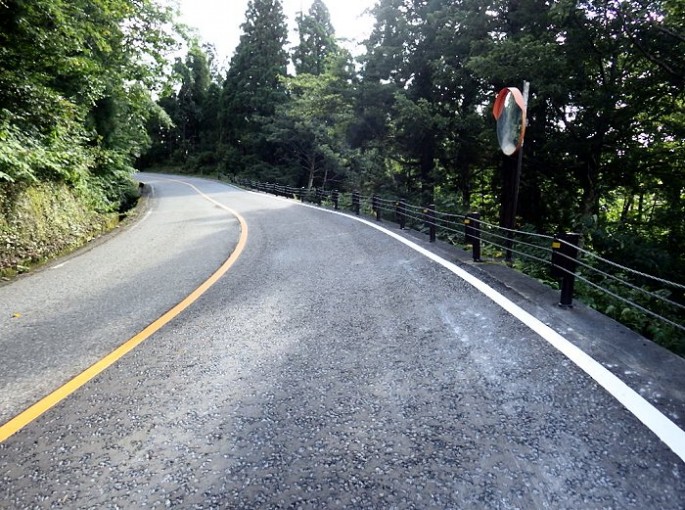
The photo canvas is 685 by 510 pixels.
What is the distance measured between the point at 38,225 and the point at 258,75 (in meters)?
40.4

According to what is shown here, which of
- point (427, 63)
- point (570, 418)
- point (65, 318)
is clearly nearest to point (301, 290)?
point (65, 318)

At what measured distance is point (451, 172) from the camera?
19250 millimetres

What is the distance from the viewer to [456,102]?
666 inches

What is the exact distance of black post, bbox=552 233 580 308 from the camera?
448cm

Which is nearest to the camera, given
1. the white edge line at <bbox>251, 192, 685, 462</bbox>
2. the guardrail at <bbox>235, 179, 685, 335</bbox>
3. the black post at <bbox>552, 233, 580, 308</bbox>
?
the white edge line at <bbox>251, 192, 685, 462</bbox>

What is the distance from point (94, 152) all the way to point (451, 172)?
48.1 feet

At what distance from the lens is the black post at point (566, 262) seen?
448 centimetres

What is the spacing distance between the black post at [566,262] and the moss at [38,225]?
8.42 meters

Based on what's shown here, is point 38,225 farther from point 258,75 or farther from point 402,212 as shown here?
point 258,75

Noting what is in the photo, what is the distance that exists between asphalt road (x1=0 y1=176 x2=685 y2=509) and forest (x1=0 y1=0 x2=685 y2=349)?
11.2ft

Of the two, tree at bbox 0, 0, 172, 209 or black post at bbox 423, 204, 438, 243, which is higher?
tree at bbox 0, 0, 172, 209

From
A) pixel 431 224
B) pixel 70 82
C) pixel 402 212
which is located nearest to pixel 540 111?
pixel 402 212

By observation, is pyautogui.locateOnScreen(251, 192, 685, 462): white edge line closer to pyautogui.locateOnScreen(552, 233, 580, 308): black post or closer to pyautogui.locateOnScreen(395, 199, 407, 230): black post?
pyautogui.locateOnScreen(552, 233, 580, 308): black post

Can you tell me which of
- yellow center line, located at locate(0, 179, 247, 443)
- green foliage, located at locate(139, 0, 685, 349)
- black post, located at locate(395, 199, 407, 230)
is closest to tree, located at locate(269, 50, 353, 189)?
green foliage, located at locate(139, 0, 685, 349)
